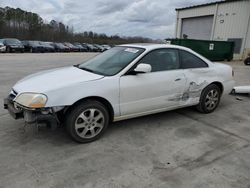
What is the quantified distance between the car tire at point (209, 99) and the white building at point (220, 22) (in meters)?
17.0

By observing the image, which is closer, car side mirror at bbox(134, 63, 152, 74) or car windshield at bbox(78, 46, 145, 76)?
car side mirror at bbox(134, 63, 152, 74)

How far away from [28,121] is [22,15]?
51.5 meters

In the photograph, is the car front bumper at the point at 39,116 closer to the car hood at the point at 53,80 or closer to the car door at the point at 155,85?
the car hood at the point at 53,80

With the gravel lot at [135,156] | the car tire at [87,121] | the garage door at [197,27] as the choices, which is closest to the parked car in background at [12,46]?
the garage door at [197,27]

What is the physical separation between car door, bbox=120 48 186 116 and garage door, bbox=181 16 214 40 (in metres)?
20.6

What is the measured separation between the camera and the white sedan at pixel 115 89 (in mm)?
2980

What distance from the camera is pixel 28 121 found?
2938mm

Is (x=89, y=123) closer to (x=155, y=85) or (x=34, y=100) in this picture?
(x=34, y=100)

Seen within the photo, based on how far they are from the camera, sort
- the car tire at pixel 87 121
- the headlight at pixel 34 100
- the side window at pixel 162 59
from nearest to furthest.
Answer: the headlight at pixel 34 100 → the car tire at pixel 87 121 → the side window at pixel 162 59

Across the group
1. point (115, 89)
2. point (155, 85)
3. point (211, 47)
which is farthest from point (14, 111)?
point (211, 47)

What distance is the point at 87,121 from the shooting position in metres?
3.22

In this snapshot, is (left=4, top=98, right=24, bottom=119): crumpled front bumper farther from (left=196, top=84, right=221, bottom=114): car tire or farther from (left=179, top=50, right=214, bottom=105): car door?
(left=196, top=84, right=221, bottom=114): car tire

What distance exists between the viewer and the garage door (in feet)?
73.7

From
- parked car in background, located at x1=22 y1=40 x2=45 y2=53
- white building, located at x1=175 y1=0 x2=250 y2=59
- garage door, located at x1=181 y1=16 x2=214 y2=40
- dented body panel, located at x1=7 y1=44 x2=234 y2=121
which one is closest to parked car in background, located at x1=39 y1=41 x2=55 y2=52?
parked car in background, located at x1=22 y1=40 x2=45 y2=53
